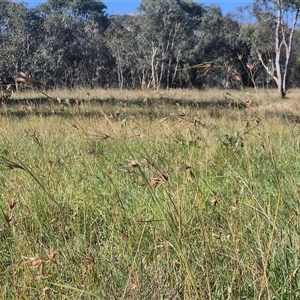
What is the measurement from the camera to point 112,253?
1654 millimetres

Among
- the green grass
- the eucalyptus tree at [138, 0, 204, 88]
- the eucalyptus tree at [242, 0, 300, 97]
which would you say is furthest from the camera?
the eucalyptus tree at [138, 0, 204, 88]

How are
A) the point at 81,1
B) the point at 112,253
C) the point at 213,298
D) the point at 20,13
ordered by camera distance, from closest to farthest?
the point at 213,298 → the point at 112,253 → the point at 20,13 → the point at 81,1

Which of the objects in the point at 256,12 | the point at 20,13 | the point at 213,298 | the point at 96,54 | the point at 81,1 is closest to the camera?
the point at 213,298

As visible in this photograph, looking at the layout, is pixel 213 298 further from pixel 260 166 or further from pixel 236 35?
pixel 236 35

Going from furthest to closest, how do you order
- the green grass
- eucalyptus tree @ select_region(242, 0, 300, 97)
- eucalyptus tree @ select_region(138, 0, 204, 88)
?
1. eucalyptus tree @ select_region(138, 0, 204, 88)
2. eucalyptus tree @ select_region(242, 0, 300, 97)
3. the green grass

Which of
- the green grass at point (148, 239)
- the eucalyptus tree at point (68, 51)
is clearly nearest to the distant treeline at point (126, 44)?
the eucalyptus tree at point (68, 51)

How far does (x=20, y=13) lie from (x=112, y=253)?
75.9ft

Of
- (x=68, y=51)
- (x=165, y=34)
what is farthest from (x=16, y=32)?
(x=165, y=34)

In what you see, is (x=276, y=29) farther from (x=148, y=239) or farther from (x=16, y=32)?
(x=148, y=239)

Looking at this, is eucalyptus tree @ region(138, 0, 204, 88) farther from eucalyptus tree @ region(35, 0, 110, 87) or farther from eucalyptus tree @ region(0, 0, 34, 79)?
eucalyptus tree @ region(0, 0, 34, 79)

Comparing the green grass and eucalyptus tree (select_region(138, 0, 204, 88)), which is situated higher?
eucalyptus tree (select_region(138, 0, 204, 88))

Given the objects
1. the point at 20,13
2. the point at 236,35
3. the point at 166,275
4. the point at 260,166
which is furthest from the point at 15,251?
the point at 236,35

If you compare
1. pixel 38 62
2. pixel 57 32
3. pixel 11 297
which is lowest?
pixel 11 297

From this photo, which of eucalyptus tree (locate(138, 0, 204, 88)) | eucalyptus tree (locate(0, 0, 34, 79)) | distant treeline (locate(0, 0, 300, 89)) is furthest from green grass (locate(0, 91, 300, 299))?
eucalyptus tree (locate(138, 0, 204, 88))
